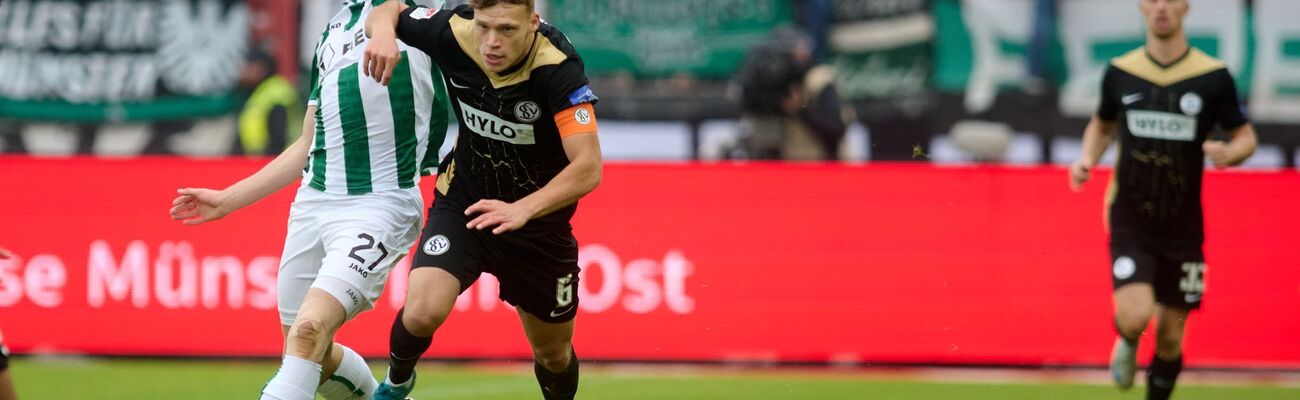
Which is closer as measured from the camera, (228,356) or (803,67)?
(228,356)

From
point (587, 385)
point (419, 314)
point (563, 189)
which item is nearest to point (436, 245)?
point (419, 314)

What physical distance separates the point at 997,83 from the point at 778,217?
5923 millimetres

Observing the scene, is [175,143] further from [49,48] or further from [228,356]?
[228,356]

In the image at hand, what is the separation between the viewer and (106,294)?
10.4m

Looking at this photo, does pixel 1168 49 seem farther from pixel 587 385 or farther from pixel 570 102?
pixel 570 102

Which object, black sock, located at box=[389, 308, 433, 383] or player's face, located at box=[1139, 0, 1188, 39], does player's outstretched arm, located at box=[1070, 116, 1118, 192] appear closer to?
player's face, located at box=[1139, 0, 1188, 39]

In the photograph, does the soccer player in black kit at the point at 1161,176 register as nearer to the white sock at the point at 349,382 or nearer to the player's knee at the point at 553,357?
the player's knee at the point at 553,357

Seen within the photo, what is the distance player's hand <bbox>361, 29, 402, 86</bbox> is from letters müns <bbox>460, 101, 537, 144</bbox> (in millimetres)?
403

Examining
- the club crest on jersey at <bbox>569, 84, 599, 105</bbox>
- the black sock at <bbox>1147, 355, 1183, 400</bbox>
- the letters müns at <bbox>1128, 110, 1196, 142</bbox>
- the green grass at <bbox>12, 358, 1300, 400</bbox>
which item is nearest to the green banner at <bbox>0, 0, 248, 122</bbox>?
the green grass at <bbox>12, 358, 1300, 400</bbox>

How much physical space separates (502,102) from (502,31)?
1.24ft

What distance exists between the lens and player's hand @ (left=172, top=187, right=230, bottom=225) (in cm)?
654

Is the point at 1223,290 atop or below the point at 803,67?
below

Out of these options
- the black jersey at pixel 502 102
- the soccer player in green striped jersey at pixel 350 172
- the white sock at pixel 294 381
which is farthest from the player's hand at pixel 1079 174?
the white sock at pixel 294 381

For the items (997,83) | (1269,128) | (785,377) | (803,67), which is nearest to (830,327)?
(785,377)
